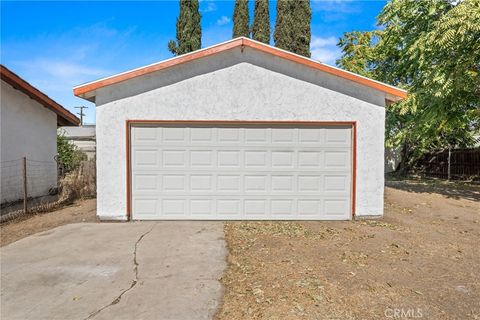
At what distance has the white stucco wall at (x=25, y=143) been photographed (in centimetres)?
946

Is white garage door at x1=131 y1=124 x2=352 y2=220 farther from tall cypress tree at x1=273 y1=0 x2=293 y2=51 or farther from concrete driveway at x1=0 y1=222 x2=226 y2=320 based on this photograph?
tall cypress tree at x1=273 y1=0 x2=293 y2=51

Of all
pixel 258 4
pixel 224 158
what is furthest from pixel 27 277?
pixel 258 4

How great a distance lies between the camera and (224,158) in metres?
7.38

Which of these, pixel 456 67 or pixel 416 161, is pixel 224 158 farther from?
pixel 416 161

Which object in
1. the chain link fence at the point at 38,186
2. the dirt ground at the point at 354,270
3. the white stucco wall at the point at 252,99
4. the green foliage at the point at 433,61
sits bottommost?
the dirt ground at the point at 354,270

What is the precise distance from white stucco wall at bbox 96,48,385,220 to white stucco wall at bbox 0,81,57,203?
465 centimetres

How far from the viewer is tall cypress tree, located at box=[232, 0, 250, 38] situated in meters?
23.5

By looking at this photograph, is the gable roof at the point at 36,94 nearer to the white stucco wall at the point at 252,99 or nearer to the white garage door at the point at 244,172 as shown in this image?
the white stucco wall at the point at 252,99

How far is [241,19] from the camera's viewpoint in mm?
23578

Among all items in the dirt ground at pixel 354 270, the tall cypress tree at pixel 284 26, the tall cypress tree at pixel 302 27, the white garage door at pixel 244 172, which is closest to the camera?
the dirt ground at pixel 354 270

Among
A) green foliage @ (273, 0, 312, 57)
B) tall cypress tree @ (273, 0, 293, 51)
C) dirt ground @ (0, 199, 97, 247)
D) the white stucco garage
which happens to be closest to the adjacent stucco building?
dirt ground @ (0, 199, 97, 247)

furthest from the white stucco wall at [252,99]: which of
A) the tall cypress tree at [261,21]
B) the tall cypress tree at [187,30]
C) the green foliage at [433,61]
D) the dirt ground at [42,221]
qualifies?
the tall cypress tree at [261,21]

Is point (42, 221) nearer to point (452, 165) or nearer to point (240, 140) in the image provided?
point (240, 140)

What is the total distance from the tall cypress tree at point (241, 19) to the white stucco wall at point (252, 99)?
58.2ft
